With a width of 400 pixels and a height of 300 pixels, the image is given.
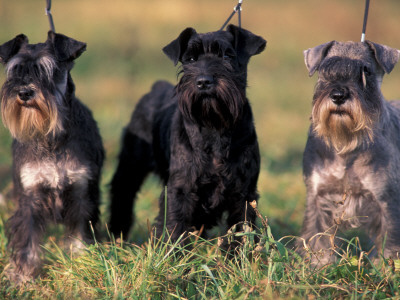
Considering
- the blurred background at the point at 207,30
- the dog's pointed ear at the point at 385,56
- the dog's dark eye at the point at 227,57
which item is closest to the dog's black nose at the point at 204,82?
the dog's dark eye at the point at 227,57

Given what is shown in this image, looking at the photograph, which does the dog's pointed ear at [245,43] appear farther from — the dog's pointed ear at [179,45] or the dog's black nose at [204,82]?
the dog's black nose at [204,82]

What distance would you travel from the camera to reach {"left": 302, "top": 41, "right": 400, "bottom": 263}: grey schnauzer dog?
4.62 meters

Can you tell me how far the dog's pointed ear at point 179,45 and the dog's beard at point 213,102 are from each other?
1.18 ft

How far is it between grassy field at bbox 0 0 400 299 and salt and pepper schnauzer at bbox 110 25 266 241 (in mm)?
358

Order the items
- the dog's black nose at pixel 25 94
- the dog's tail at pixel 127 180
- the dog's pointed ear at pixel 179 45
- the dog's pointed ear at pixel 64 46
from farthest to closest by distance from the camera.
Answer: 1. the dog's tail at pixel 127 180
2. the dog's pointed ear at pixel 64 46
3. the dog's pointed ear at pixel 179 45
4. the dog's black nose at pixel 25 94

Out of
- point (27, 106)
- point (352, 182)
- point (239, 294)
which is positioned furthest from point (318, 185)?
point (27, 106)

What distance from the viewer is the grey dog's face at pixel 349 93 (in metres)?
4.57

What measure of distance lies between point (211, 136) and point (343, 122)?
1.10 metres

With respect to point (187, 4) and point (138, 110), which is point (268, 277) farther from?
point (187, 4)

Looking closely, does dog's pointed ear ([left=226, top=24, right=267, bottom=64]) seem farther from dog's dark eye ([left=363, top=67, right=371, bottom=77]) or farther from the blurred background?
the blurred background

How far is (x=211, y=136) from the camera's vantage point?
481 cm

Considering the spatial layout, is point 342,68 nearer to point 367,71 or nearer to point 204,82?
point 367,71

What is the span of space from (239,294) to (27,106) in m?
2.35

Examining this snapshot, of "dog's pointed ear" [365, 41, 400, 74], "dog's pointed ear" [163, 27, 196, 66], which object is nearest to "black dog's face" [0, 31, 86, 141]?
"dog's pointed ear" [163, 27, 196, 66]
